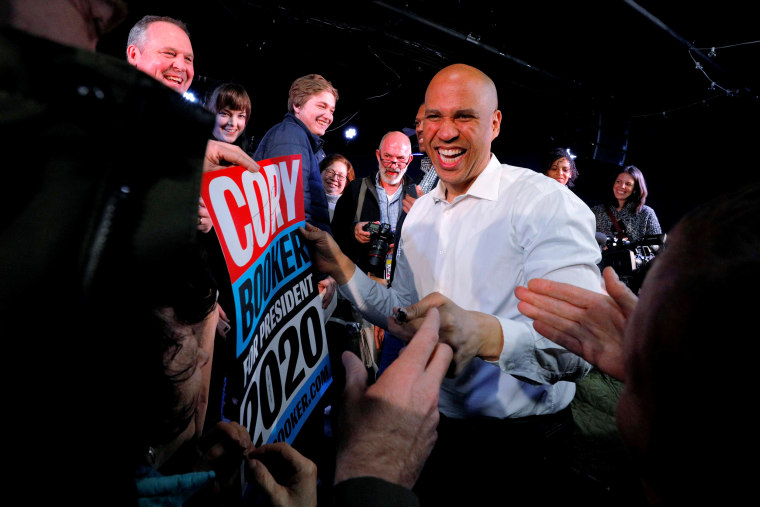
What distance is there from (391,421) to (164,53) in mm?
2212

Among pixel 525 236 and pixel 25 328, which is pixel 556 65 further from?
pixel 25 328

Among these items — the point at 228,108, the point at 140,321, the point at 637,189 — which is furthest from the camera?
the point at 637,189

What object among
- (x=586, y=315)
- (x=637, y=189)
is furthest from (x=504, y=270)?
(x=637, y=189)

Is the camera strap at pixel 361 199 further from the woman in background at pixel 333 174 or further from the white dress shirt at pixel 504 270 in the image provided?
the white dress shirt at pixel 504 270

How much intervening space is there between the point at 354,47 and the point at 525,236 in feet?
18.9

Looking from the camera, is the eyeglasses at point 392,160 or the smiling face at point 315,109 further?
the eyeglasses at point 392,160

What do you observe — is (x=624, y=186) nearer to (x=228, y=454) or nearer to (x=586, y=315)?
(x=586, y=315)

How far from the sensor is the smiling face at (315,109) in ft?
9.02

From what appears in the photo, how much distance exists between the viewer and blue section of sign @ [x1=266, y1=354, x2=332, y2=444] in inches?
42.0

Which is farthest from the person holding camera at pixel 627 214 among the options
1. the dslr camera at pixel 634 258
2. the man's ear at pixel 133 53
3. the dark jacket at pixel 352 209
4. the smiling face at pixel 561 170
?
the man's ear at pixel 133 53

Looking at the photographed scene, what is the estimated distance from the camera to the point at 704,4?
15.8 feet

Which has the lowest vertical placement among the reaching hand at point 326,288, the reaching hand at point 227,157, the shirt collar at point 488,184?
the reaching hand at point 326,288

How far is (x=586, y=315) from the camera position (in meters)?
1.05

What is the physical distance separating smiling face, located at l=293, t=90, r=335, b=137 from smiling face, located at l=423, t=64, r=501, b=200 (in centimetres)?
111
